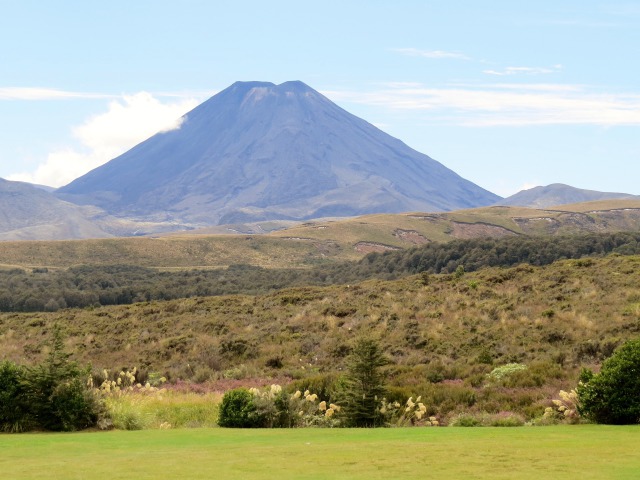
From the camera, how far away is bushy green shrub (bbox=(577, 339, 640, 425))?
44.2 feet

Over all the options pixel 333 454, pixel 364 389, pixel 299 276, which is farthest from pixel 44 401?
pixel 299 276

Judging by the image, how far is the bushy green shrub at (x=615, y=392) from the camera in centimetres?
1347

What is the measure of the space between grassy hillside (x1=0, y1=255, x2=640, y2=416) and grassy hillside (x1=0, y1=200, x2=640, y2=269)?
69.3 m

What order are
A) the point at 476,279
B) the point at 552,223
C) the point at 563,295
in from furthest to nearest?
the point at 552,223
the point at 476,279
the point at 563,295

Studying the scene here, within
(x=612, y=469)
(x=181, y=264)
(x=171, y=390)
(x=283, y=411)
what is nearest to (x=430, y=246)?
(x=181, y=264)

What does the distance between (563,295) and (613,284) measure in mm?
2438

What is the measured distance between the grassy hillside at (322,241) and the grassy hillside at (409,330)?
6928 cm

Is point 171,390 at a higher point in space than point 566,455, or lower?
lower

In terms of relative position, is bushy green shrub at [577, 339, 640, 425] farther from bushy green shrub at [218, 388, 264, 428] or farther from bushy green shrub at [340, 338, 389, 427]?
bushy green shrub at [218, 388, 264, 428]

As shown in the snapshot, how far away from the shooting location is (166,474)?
877 cm

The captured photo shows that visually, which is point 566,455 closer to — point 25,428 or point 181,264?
point 25,428

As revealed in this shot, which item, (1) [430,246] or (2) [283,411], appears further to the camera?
(1) [430,246]

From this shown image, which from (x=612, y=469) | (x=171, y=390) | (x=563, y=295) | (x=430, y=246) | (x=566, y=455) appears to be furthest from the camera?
(x=430, y=246)

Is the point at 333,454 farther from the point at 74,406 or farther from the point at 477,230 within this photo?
the point at 477,230
